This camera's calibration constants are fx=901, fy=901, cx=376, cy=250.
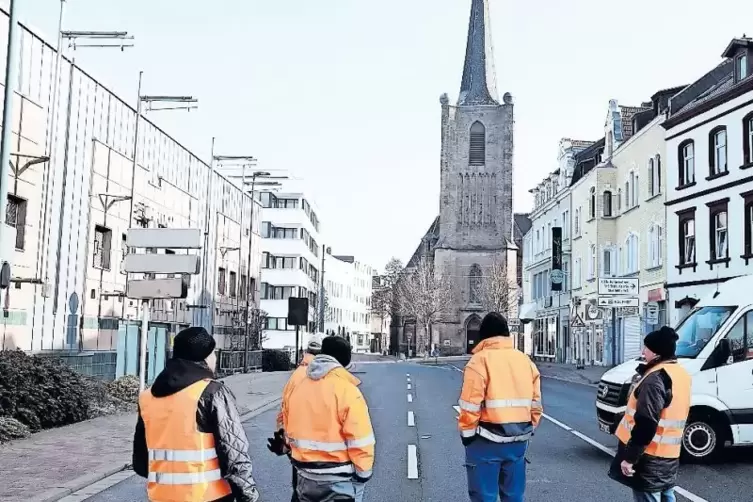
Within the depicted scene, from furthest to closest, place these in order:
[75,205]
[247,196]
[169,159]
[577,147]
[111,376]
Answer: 1. [577,147]
2. [247,196]
3. [169,159]
4. [111,376]
5. [75,205]

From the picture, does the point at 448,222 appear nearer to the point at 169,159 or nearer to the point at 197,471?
the point at 169,159

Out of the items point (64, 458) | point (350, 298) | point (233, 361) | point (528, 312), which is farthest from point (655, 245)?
point (350, 298)

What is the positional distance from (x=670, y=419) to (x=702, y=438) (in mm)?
5988

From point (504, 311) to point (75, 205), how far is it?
2598 inches

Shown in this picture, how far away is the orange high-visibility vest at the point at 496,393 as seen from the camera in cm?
678

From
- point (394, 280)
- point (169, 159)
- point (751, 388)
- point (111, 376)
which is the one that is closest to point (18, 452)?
point (751, 388)

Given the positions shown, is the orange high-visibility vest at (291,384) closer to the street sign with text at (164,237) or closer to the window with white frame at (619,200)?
the street sign with text at (164,237)

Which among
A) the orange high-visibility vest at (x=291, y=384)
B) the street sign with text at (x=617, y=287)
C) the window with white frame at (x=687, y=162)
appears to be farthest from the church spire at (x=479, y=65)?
the orange high-visibility vest at (x=291, y=384)

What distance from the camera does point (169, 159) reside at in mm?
29781

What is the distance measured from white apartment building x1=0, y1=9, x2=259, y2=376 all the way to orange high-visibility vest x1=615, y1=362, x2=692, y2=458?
48.0 feet

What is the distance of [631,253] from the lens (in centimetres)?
4228

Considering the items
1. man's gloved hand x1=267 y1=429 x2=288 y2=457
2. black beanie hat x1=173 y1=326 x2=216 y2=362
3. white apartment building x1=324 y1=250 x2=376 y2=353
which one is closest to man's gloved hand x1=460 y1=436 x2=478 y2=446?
man's gloved hand x1=267 y1=429 x2=288 y2=457

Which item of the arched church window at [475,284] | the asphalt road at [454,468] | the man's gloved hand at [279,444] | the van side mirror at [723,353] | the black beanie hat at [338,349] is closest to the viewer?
the black beanie hat at [338,349]

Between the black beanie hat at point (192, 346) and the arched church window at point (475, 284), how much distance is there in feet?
279
